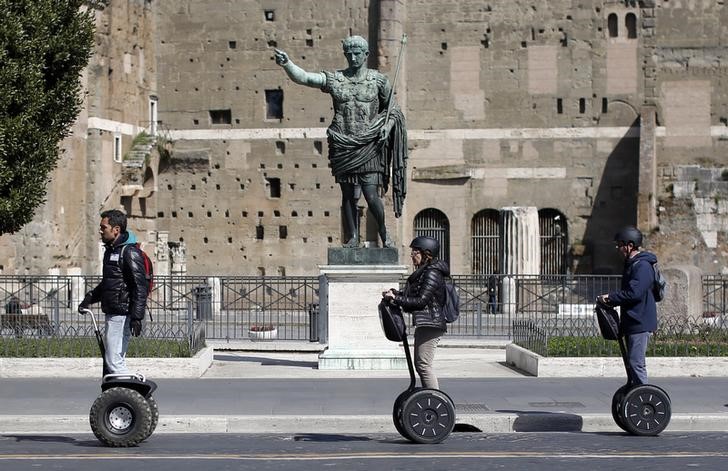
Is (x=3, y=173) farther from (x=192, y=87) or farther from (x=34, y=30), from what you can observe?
(x=192, y=87)

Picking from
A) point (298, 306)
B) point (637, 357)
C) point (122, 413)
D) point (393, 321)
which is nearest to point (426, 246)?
point (393, 321)

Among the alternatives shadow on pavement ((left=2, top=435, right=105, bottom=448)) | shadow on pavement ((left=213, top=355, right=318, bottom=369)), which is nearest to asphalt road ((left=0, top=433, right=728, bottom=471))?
shadow on pavement ((left=2, top=435, right=105, bottom=448))

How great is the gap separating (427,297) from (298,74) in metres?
5.71

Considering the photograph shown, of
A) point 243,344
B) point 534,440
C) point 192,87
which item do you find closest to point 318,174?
point 192,87

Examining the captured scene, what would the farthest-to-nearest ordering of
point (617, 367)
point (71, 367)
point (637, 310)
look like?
point (71, 367)
point (617, 367)
point (637, 310)

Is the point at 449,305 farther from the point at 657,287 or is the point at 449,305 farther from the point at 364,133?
the point at 364,133

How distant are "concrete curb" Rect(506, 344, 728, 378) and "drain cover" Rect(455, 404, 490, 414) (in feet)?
9.36

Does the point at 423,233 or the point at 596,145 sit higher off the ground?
the point at 596,145

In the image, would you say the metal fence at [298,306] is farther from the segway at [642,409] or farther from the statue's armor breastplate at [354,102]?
the segway at [642,409]

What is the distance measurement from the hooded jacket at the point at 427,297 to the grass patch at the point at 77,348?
5.68m

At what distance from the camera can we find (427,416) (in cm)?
1031

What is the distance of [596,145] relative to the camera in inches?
1480

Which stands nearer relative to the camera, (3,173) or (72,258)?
(3,173)

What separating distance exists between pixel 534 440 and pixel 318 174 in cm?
2801
